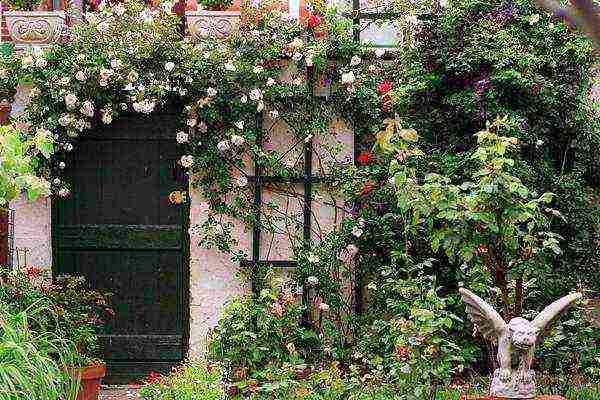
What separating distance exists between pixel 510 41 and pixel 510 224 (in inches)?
90.3

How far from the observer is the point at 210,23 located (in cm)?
720

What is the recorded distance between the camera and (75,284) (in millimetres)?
6770

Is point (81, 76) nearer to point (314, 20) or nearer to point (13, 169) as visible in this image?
point (314, 20)

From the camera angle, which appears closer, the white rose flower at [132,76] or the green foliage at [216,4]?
the white rose flower at [132,76]

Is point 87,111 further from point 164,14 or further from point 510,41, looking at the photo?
point 510,41

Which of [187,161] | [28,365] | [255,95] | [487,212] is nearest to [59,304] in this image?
[187,161]

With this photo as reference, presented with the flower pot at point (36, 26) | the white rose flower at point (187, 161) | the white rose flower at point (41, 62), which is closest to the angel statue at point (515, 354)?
the white rose flower at point (187, 161)

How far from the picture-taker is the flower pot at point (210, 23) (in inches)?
282

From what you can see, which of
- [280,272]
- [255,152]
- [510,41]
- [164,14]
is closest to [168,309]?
[280,272]

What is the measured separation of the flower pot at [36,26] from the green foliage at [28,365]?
92.9 inches

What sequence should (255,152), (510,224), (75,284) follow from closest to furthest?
1. (510,224)
2. (75,284)
3. (255,152)

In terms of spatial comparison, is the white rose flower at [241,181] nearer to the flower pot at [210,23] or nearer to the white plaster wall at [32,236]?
the flower pot at [210,23]

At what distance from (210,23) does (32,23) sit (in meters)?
1.37

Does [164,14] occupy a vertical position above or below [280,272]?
above
